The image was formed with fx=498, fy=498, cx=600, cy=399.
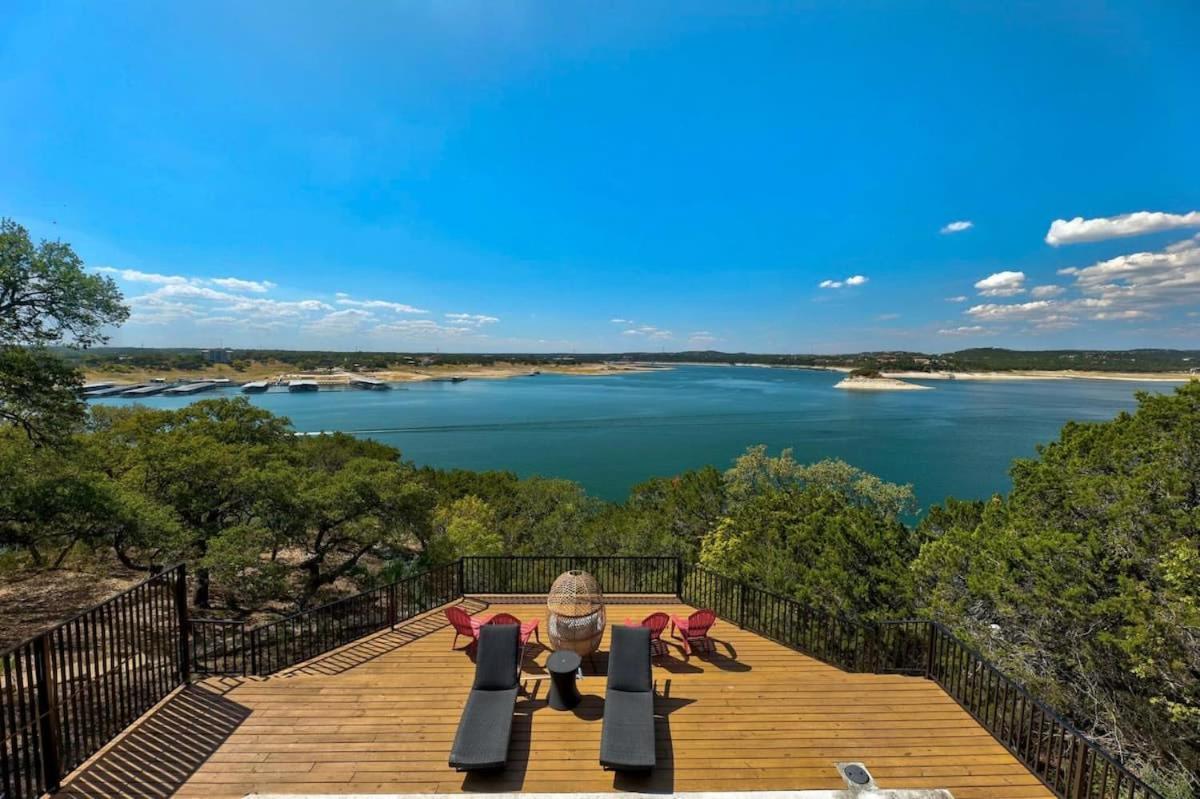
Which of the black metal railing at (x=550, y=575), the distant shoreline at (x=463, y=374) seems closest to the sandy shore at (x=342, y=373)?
the distant shoreline at (x=463, y=374)

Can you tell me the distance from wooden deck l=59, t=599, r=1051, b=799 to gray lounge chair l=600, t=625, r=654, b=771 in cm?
23

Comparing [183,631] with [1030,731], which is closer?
[1030,731]

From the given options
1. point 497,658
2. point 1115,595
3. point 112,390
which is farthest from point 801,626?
point 112,390

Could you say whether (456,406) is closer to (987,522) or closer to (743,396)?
(743,396)

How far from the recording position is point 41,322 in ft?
34.1

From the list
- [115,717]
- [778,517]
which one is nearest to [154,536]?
[115,717]

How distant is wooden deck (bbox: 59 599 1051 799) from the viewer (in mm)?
4402

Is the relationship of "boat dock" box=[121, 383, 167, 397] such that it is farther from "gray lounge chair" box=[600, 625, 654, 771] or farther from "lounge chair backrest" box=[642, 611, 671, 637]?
"gray lounge chair" box=[600, 625, 654, 771]

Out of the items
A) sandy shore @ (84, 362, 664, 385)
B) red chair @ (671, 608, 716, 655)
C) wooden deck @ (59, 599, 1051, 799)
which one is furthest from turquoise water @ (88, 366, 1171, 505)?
wooden deck @ (59, 599, 1051, 799)

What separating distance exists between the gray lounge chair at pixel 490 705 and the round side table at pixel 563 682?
1.40ft

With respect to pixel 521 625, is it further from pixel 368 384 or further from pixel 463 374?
pixel 463 374

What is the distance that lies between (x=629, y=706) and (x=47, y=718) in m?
4.94

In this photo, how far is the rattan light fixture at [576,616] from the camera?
6316 mm

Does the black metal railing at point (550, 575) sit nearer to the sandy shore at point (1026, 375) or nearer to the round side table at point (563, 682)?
the round side table at point (563, 682)
